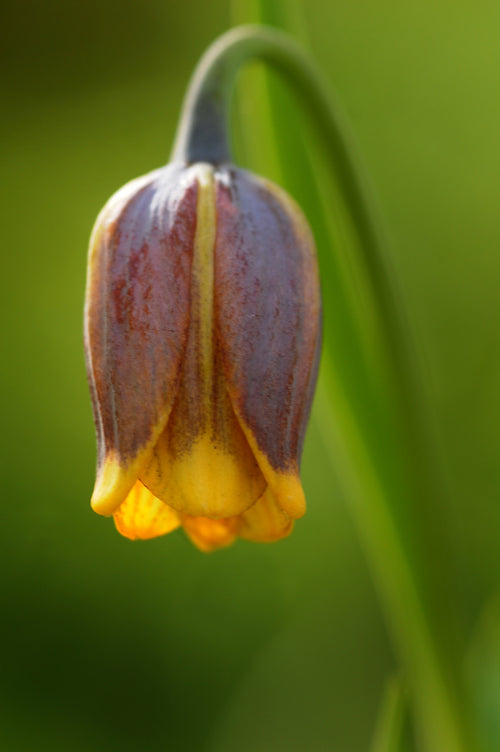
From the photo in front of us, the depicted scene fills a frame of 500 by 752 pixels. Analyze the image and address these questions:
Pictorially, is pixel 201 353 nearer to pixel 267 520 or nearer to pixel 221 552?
pixel 267 520

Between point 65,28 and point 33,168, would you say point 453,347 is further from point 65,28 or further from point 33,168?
point 65,28

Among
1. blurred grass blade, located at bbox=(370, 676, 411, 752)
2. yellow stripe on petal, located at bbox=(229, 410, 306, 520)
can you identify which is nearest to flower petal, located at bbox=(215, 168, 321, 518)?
yellow stripe on petal, located at bbox=(229, 410, 306, 520)

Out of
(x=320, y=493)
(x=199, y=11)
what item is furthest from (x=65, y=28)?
(x=320, y=493)

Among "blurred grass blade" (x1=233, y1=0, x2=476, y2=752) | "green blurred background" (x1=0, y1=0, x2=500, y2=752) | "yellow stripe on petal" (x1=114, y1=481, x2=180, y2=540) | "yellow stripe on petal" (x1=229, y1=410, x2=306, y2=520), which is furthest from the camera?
"green blurred background" (x1=0, y1=0, x2=500, y2=752)

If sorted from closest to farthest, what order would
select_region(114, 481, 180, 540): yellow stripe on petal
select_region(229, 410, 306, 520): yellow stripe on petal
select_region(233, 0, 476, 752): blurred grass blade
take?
select_region(229, 410, 306, 520): yellow stripe on petal
select_region(114, 481, 180, 540): yellow stripe on petal
select_region(233, 0, 476, 752): blurred grass blade

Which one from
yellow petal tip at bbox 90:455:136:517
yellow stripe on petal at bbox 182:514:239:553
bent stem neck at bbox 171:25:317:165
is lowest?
yellow stripe on petal at bbox 182:514:239:553

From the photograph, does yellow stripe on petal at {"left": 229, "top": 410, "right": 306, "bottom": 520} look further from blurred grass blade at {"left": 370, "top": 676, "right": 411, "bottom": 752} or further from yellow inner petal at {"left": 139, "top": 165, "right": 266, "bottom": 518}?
blurred grass blade at {"left": 370, "top": 676, "right": 411, "bottom": 752}

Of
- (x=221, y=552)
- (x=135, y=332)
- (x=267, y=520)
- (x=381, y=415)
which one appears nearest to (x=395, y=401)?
(x=381, y=415)
